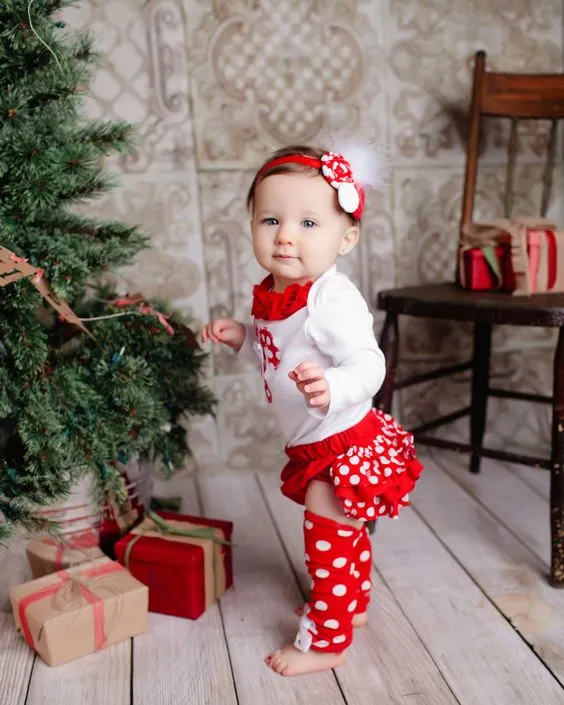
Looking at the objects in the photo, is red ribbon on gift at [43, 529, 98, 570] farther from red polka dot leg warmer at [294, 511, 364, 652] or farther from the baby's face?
the baby's face

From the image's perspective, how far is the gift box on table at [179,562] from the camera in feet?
3.83

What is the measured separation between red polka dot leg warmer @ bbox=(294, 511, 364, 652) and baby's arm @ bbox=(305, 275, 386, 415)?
0.66 feet

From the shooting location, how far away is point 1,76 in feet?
3.48

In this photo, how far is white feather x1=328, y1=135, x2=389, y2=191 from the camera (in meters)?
1.04

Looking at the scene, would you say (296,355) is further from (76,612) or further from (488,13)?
(488,13)

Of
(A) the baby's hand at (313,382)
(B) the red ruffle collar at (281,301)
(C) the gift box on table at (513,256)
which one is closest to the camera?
(A) the baby's hand at (313,382)

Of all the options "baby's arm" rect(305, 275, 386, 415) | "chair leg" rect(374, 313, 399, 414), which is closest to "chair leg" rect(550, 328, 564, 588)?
"chair leg" rect(374, 313, 399, 414)

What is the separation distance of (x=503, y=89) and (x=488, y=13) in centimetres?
24

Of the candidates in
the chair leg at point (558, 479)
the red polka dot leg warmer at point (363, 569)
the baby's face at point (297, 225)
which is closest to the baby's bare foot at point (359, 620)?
the red polka dot leg warmer at point (363, 569)

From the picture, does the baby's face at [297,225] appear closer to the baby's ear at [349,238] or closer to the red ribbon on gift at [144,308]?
the baby's ear at [349,238]

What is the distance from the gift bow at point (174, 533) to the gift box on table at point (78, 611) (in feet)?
0.19

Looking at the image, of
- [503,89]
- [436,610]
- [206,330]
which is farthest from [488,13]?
[436,610]

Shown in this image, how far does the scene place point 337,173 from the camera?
974mm

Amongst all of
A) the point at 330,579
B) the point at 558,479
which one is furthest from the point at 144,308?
the point at 558,479
